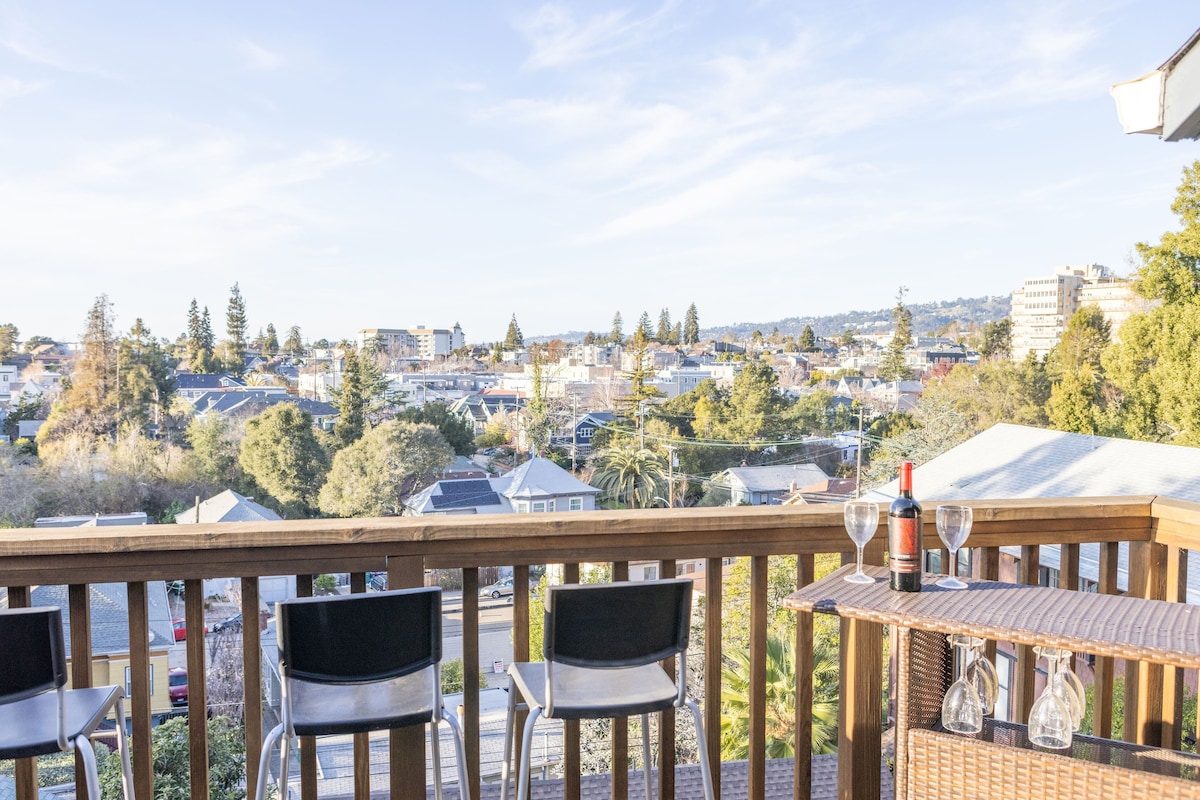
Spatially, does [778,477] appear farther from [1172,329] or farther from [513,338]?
[513,338]

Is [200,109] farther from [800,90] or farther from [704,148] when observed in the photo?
[800,90]

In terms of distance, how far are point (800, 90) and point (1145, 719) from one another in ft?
Result: 92.9

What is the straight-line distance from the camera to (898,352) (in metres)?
30.2

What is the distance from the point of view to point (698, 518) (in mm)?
1772

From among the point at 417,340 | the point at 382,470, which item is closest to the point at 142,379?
the point at 382,470

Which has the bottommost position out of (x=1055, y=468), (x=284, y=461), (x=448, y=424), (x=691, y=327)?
(x=284, y=461)

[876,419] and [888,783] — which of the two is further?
[876,419]

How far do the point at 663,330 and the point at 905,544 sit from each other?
32640 millimetres

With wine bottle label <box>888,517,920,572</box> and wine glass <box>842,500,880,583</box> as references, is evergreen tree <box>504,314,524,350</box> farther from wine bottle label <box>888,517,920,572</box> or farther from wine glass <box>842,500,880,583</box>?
wine bottle label <box>888,517,920,572</box>

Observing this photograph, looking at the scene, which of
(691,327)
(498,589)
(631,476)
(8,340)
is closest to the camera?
(498,589)

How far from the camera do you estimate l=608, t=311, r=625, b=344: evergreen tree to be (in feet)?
110

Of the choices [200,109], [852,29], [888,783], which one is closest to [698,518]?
[888,783]

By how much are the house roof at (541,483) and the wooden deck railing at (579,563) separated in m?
19.6

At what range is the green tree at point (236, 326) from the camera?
96.6 feet
